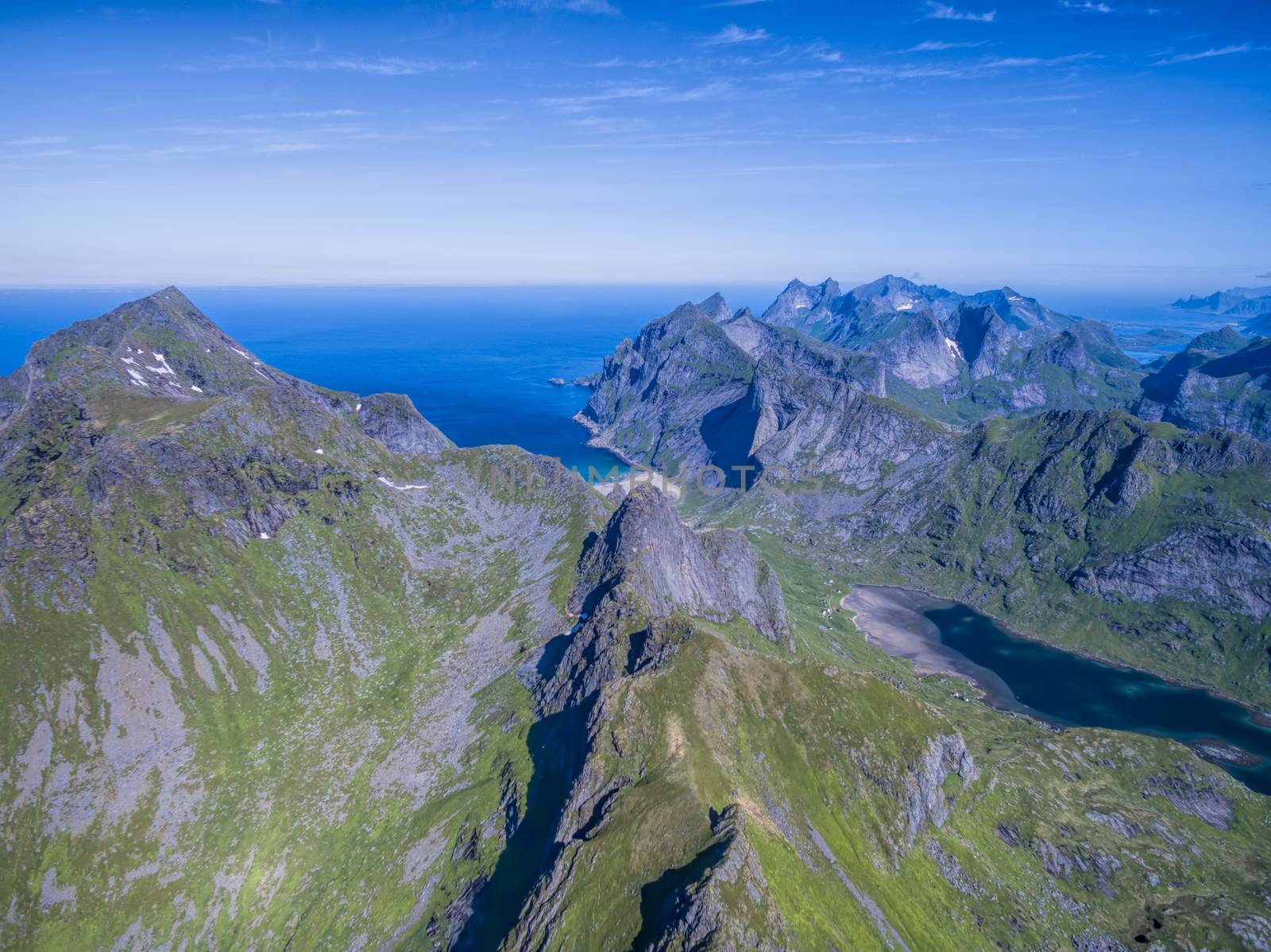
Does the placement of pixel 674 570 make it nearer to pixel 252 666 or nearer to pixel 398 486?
pixel 398 486

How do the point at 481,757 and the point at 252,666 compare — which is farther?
the point at 252,666

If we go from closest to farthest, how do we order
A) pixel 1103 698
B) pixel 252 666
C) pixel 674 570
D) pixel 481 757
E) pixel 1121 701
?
pixel 481 757
pixel 252 666
pixel 674 570
pixel 1121 701
pixel 1103 698

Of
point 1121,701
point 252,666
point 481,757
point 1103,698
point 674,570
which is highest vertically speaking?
point 674,570

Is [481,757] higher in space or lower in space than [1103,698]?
higher

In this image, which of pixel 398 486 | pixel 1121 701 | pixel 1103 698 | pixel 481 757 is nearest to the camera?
pixel 481 757

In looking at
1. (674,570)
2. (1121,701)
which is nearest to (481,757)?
(674,570)

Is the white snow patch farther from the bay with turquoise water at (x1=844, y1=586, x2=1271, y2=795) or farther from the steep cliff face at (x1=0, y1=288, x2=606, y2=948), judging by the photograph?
the bay with turquoise water at (x1=844, y1=586, x2=1271, y2=795)
